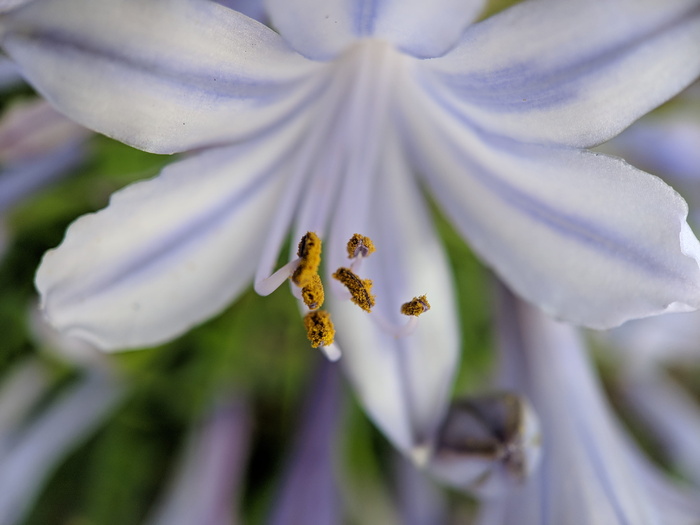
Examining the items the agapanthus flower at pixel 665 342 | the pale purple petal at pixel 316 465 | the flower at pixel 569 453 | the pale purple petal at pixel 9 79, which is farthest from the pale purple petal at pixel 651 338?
the pale purple petal at pixel 9 79

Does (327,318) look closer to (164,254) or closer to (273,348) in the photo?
(164,254)

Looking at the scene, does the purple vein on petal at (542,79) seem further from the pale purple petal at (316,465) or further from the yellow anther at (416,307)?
the pale purple petal at (316,465)

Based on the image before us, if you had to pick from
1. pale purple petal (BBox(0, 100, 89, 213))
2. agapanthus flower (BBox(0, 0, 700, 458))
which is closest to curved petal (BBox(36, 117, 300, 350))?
agapanthus flower (BBox(0, 0, 700, 458))

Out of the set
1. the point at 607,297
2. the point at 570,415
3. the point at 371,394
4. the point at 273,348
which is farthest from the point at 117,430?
the point at 607,297

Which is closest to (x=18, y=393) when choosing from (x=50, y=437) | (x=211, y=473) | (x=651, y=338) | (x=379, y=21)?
(x=50, y=437)

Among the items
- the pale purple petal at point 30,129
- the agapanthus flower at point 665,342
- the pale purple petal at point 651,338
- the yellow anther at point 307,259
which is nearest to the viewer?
the yellow anther at point 307,259

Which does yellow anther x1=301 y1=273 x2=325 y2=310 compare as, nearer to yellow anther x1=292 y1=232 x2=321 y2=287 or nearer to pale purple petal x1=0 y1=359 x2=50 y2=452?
yellow anther x1=292 y1=232 x2=321 y2=287

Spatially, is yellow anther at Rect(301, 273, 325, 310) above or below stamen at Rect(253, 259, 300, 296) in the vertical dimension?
below

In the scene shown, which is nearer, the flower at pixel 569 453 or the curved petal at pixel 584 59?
the curved petal at pixel 584 59

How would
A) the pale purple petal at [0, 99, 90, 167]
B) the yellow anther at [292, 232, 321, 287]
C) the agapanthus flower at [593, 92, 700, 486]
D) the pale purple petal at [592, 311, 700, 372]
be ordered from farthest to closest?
the pale purple petal at [592, 311, 700, 372]
the agapanthus flower at [593, 92, 700, 486]
the pale purple petal at [0, 99, 90, 167]
the yellow anther at [292, 232, 321, 287]
